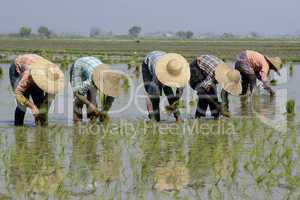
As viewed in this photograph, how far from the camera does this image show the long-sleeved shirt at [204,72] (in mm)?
8922

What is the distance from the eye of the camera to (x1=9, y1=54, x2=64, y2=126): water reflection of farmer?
777 cm

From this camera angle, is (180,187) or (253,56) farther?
(253,56)

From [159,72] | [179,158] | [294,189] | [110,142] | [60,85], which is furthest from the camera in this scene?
[159,72]

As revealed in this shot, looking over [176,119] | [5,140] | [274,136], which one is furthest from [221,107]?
[5,140]

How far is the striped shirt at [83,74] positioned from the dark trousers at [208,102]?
147 cm

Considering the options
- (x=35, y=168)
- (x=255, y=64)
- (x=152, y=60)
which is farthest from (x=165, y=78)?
(x=255, y=64)

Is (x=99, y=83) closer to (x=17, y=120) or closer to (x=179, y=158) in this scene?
(x=17, y=120)

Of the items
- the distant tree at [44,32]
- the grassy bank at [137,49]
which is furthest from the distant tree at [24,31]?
the grassy bank at [137,49]

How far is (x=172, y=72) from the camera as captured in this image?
27.7 feet

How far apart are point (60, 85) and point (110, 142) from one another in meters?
0.99

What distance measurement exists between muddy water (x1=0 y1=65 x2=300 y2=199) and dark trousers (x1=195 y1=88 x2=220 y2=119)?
278 millimetres

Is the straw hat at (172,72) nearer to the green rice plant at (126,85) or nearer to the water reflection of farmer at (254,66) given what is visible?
the water reflection of farmer at (254,66)

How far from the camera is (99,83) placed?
8023 millimetres

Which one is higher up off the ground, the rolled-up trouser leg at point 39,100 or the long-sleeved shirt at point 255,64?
the long-sleeved shirt at point 255,64
